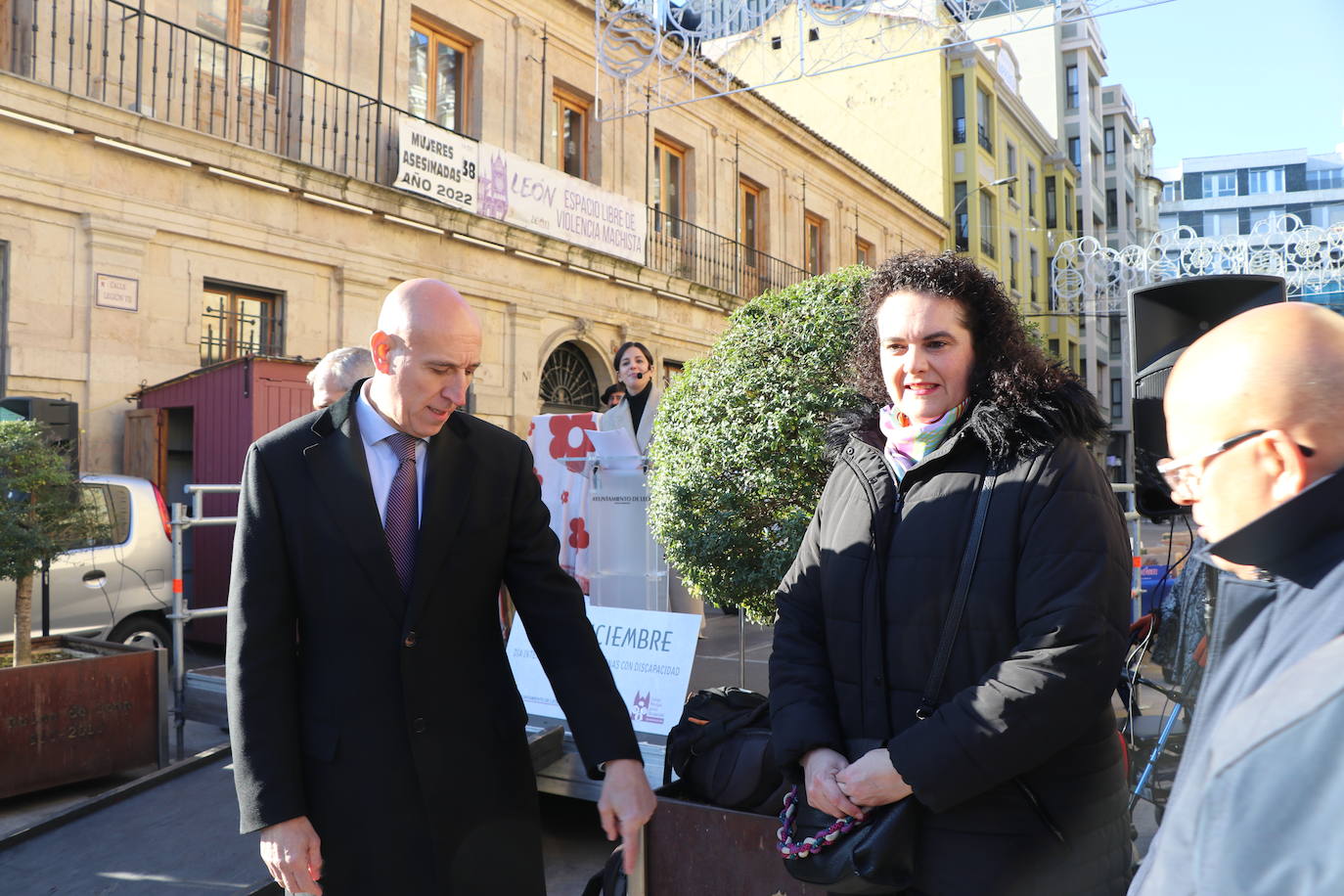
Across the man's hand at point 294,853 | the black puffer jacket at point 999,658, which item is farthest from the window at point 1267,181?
the man's hand at point 294,853

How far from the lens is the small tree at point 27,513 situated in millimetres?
5383

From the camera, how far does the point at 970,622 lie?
194 centimetres

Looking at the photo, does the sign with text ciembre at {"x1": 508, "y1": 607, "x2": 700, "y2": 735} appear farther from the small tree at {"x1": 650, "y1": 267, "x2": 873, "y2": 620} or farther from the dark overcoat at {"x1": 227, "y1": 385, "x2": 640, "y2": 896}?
the dark overcoat at {"x1": 227, "y1": 385, "x2": 640, "y2": 896}

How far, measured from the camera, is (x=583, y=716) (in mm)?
2293

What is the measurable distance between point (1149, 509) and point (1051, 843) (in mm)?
2785

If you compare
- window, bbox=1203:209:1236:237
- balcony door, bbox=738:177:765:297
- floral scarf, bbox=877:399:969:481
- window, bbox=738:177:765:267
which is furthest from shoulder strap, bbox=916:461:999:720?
window, bbox=1203:209:1236:237

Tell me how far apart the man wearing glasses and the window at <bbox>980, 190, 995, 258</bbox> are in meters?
34.1

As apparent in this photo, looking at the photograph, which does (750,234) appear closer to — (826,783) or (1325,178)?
(826,783)

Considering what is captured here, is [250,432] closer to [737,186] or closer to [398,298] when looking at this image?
[398,298]

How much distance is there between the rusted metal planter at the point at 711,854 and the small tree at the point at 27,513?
4270 millimetres

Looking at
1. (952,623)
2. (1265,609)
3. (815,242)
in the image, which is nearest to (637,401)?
(952,623)

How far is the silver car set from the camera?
721cm

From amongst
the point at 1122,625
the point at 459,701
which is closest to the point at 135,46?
the point at 459,701

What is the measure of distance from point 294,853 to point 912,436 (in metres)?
1.60
